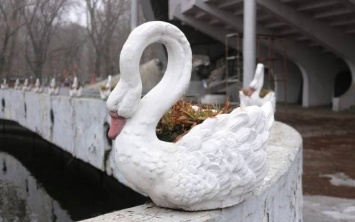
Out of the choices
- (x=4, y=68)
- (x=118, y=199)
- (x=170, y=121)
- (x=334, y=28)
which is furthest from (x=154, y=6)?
(x=170, y=121)

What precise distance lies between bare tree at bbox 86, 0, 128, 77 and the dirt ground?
57.6ft

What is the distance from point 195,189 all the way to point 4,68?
10.3m

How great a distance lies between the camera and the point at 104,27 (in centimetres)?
3141

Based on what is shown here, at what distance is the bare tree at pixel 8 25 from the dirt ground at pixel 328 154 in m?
7.08

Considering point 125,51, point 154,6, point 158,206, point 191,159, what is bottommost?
point 158,206

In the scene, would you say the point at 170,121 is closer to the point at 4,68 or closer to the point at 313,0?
the point at 4,68

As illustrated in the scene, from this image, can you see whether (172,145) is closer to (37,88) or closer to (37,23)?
(37,23)

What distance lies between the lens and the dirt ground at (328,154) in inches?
228

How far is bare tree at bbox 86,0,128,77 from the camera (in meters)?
28.0

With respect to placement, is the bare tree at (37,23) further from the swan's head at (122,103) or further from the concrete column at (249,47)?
the swan's head at (122,103)

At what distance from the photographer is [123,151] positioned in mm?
2141

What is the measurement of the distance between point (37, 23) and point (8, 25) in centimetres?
218

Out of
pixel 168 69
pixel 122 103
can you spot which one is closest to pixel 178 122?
pixel 168 69

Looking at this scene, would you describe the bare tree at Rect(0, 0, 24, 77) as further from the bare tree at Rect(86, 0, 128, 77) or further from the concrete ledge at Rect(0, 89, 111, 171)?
the bare tree at Rect(86, 0, 128, 77)
